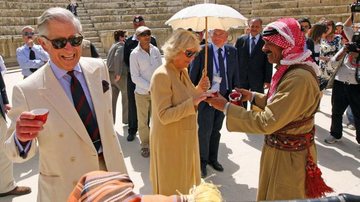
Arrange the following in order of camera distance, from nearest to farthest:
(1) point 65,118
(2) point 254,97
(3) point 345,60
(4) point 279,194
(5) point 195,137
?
(1) point 65,118
(4) point 279,194
(2) point 254,97
(5) point 195,137
(3) point 345,60

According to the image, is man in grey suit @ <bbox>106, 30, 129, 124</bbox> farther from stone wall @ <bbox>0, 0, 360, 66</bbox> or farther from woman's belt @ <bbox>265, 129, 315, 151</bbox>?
stone wall @ <bbox>0, 0, 360, 66</bbox>

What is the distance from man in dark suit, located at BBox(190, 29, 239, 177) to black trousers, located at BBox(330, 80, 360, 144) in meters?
1.69

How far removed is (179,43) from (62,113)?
1227 mm

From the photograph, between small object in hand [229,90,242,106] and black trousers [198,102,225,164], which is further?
black trousers [198,102,225,164]

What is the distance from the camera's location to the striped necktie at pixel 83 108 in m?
1.92

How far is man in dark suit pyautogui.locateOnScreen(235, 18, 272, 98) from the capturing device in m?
5.57

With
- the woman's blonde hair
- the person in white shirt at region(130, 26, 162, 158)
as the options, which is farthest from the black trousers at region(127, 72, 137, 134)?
the woman's blonde hair

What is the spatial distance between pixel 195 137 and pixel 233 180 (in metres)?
1.35

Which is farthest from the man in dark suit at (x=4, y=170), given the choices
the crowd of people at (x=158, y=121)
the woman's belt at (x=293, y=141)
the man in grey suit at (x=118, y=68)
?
the woman's belt at (x=293, y=141)

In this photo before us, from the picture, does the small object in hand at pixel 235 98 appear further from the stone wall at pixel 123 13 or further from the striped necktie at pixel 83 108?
the stone wall at pixel 123 13

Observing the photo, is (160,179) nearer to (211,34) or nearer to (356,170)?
(211,34)

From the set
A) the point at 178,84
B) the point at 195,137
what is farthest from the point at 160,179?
the point at 178,84

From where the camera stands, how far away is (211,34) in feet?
13.6

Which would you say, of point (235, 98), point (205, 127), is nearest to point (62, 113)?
point (235, 98)
